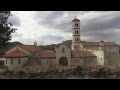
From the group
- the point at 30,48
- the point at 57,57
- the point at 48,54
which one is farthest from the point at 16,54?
the point at 57,57

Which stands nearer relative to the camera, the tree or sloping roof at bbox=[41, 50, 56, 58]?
the tree

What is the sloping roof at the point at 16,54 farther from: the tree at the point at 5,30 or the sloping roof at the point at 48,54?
the tree at the point at 5,30

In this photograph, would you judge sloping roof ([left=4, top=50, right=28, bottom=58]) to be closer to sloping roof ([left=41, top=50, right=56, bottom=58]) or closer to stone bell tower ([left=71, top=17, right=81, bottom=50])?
sloping roof ([left=41, top=50, right=56, bottom=58])

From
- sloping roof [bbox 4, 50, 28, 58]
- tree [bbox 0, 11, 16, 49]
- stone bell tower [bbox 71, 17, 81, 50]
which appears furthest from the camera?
stone bell tower [bbox 71, 17, 81, 50]

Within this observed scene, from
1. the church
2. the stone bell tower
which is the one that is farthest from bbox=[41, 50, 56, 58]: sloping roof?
the stone bell tower

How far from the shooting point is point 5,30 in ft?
48.7

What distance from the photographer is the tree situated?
14.4m

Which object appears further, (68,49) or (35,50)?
(68,49)

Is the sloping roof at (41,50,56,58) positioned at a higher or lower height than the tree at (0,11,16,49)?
lower

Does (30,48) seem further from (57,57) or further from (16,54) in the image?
(57,57)
